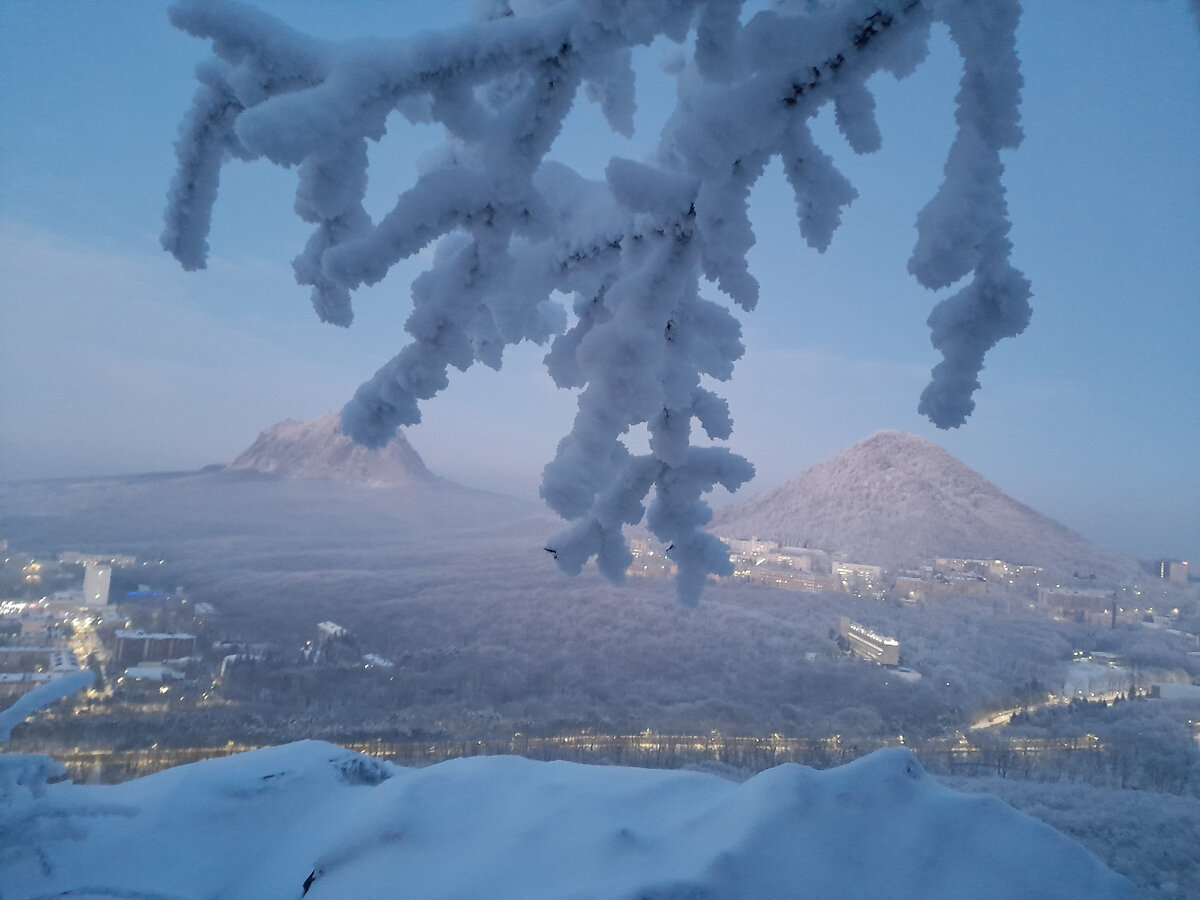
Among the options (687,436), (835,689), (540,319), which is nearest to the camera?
(687,436)

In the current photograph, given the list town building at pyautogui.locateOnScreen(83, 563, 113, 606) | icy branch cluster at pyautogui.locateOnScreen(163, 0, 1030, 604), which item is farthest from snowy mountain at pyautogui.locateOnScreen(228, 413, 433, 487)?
icy branch cluster at pyautogui.locateOnScreen(163, 0, 1030, 604)

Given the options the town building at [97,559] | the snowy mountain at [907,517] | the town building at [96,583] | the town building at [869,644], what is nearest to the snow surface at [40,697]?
the town building at [96,583]

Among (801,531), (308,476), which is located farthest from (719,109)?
(308,476)

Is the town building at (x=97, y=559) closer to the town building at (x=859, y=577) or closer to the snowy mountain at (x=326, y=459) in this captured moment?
the snowy mountain at (x=326, y=459)

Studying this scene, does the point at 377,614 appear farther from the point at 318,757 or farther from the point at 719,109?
the point at 719,109

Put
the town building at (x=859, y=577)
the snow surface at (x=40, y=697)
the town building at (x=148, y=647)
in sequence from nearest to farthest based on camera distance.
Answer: the snow surface at (x=40, y=697) → the town building at (x=148, y=647) → the town building at (x=859, y=577)

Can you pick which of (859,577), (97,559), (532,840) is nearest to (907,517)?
(859,577)
